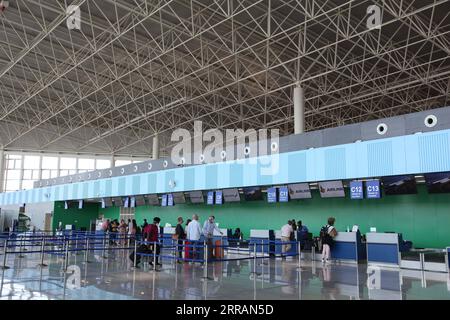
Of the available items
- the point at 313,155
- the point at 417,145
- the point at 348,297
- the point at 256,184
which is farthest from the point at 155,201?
the point at 348,297

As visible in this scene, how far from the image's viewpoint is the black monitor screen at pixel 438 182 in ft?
42.3

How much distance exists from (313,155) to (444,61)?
14.3 meters

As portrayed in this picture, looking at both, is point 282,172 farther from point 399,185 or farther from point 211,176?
point 399,185

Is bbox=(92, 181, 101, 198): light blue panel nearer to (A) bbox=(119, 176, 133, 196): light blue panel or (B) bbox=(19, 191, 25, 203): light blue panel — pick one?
(A) bbox=(119, 176, 133, 196): light blue panel

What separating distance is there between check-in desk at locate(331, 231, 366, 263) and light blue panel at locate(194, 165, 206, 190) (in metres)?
7.74

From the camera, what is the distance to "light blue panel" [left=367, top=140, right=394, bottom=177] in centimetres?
1385

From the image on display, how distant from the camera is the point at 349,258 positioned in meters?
15.1

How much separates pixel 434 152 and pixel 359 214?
4.57 m

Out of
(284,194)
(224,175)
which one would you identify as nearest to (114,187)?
(224,175)

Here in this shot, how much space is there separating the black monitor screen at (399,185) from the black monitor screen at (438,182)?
0.48 meters

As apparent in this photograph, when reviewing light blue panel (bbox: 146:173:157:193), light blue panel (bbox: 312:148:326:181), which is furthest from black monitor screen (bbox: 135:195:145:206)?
light blue panel (bbox: 312:148:326:181)

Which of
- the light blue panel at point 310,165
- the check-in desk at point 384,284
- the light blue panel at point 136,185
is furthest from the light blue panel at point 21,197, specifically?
the check-in desk at point 384,284

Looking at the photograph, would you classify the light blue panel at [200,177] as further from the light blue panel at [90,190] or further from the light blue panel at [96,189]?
the light blue panel at [90,190]
